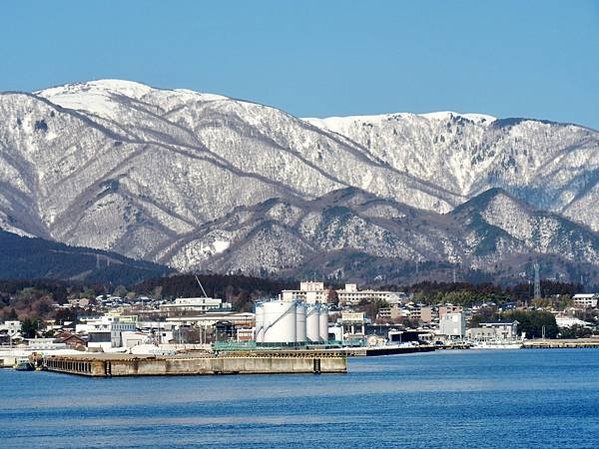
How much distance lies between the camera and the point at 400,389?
414ft

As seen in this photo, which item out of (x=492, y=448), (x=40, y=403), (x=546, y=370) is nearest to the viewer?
(x=492, y=448)

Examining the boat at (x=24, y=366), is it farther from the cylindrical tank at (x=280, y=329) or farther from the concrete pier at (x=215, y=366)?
the cylindrical tank at (x=280, y=329)

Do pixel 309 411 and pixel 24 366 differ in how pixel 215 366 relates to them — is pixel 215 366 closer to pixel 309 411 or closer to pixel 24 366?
pixel 24 366

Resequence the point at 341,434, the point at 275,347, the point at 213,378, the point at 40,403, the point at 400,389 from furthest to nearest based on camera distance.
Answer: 1. the point at 275,347
2. the point at 213,378
3. the point at 400,389
4. the point at 40,403
5. the point at 341,434

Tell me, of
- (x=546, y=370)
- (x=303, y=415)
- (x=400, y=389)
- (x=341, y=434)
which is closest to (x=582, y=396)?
(x=400, y=389)

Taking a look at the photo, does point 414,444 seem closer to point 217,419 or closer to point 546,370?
point 217,419

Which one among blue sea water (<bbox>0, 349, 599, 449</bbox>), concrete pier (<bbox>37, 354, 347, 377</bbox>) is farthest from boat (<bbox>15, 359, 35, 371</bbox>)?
blue sea water (<bbox>0, 349, 599, 449</bbox>)

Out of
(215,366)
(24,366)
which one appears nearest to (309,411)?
(215,366)

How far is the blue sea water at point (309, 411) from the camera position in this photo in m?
88.7

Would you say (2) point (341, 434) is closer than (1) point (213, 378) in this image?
Yes

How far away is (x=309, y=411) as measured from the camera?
10400 cm

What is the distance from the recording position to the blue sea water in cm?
8866

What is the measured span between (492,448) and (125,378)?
69.2 metres

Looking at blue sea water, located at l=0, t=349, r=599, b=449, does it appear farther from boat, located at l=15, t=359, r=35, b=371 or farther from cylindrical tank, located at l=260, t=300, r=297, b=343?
cylindrical tank, located at l=260, t=300, r=297, b=343
